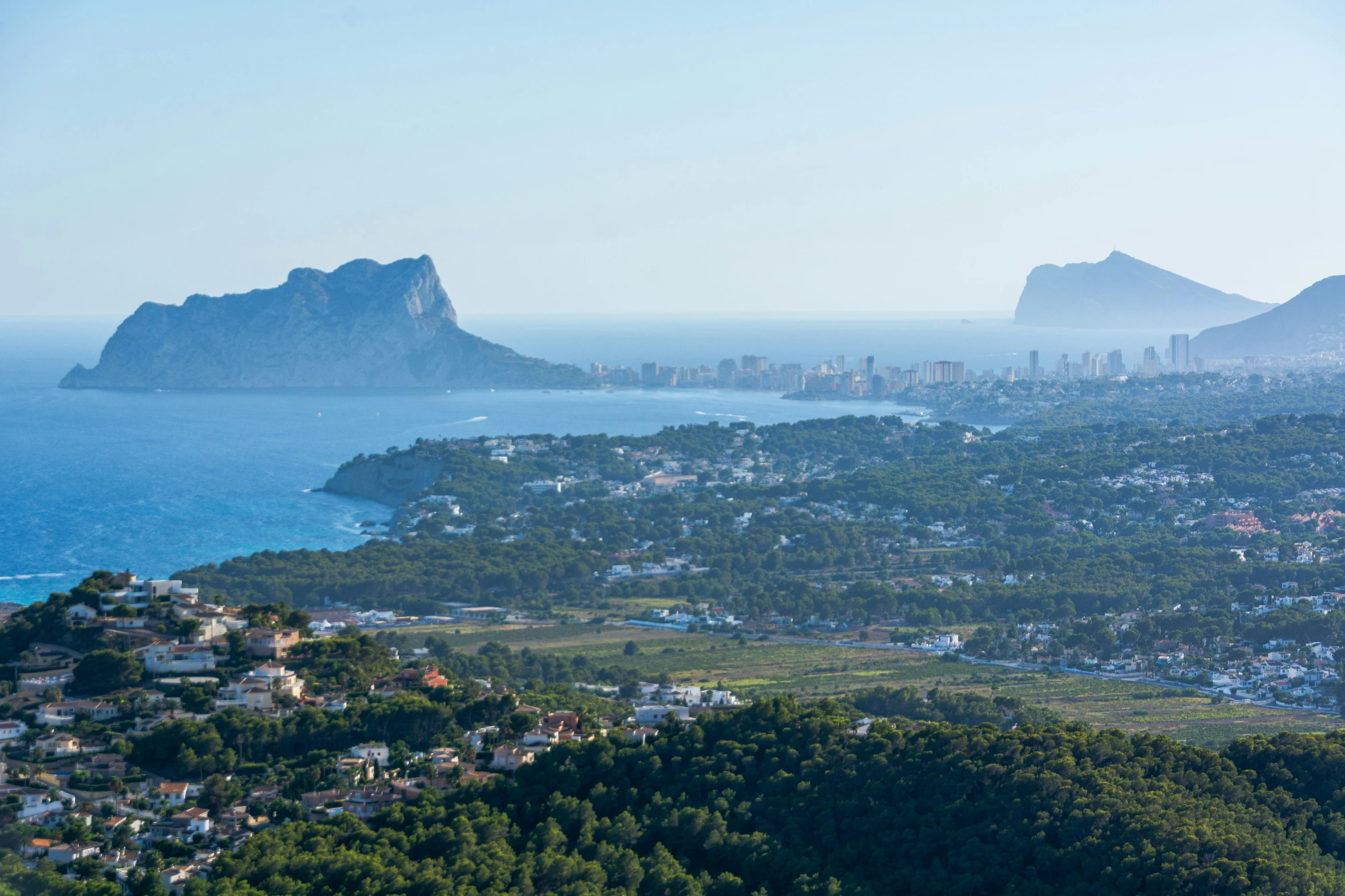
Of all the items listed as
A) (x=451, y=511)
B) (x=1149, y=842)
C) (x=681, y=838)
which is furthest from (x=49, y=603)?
(x=451, y=511)

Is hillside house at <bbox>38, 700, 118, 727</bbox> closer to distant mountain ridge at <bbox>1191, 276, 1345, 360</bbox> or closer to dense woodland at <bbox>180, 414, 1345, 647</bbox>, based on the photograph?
dense woodland at <bbox>180, 414, 1345, 647</bbox>

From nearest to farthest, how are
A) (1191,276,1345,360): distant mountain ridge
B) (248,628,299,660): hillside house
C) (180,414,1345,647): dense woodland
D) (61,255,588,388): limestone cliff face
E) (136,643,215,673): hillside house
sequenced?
(136,643,215,673): hillside house < (248,628,299,660): hillside house < (180,414,1345,647): dense woodland < (61,255,588,388): limestone cliff face < (1191,276,1345,360): distant mountain ridge

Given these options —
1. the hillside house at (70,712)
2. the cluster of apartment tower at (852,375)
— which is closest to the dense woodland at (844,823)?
the hillside house at (70,712)

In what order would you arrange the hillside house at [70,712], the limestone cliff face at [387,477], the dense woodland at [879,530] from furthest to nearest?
the limestone cliff face at [387,477], the dense woodland at [879,530], the hillside house at [70,712]

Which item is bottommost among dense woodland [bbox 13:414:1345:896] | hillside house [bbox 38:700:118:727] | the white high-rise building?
dense woodland [bbox 13:414:1345:896]

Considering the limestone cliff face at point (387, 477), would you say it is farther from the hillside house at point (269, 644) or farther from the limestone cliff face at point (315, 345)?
the limestone cliff face at point (315, 345)

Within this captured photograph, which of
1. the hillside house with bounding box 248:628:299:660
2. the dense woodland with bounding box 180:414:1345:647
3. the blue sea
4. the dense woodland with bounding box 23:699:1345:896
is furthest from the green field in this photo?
the blue sea

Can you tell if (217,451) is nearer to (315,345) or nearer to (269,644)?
(315,345)

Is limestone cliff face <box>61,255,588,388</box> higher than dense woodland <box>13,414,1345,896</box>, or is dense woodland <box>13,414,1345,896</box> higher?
limestone cliff face <box>61,255,588,388</box>
